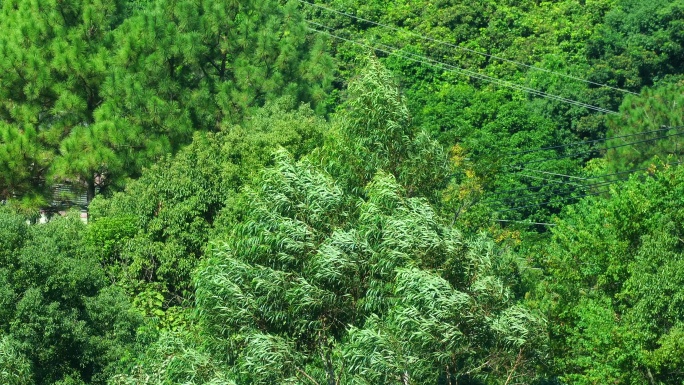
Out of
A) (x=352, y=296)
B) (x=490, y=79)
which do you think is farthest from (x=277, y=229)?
(x=490, y=79)

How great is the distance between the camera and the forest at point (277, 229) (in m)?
24.9

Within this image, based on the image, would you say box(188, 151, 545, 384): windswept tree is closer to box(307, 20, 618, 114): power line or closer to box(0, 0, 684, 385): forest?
box(0, 0, 684, 385): forest

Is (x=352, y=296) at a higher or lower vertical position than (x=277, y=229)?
lower

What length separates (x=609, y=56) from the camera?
242 feet

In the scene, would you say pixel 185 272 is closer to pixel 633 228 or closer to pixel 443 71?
pixel 633 228

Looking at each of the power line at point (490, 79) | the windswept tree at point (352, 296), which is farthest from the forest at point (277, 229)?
the power line at point (490, 79)

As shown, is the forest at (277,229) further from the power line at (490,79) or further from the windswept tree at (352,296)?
the power line at (490,79)

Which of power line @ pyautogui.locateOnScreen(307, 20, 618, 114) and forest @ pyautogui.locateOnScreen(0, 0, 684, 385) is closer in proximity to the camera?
forest @ pyautogui.locateOnScreen(0, 0, 684, 385)

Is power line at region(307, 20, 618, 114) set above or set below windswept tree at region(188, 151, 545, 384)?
below

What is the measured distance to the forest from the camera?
24906 millimetres

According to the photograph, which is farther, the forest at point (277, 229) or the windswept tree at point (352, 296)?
the forest at point (277, 229)

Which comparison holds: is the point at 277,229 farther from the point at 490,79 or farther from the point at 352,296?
the point at 490,79

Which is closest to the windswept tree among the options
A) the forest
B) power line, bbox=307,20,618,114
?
the forest

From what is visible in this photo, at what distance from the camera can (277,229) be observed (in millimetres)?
25344
